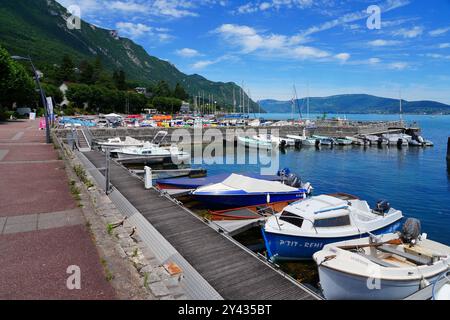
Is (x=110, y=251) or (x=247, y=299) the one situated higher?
(x=110, y=251)

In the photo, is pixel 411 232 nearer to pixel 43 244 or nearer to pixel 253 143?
pixel 43 244

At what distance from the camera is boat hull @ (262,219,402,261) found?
13.4m

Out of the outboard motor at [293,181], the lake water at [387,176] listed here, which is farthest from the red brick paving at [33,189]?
the lake water at [387,176]

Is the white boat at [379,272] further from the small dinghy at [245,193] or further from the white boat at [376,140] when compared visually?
the white boat at [376,140]

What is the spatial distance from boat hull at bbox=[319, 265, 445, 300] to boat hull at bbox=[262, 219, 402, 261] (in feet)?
10.6

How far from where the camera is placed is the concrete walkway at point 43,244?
6.89 metres

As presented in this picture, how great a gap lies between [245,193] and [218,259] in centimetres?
910

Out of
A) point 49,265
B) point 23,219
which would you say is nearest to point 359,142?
point 23,219

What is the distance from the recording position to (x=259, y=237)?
1719 centimetres

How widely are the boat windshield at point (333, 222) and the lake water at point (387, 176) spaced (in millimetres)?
9195

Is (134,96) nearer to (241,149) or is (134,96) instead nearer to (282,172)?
(241,149)

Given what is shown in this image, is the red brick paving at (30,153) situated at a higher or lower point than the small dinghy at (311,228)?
higher
